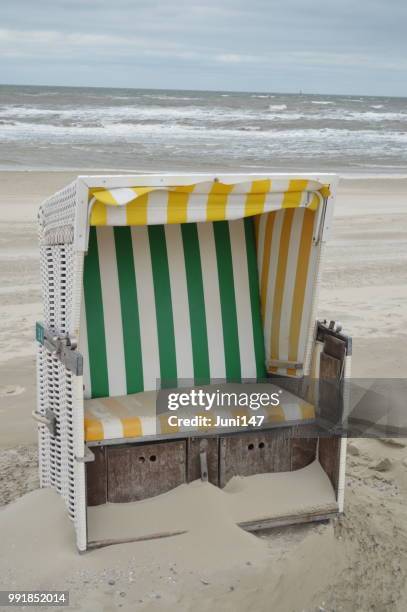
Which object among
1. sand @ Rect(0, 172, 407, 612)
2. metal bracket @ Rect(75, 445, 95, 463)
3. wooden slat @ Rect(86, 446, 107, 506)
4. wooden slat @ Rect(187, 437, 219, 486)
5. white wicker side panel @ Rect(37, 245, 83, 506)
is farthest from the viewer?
wooden slat @ Rect(187, 437, 219, 486)

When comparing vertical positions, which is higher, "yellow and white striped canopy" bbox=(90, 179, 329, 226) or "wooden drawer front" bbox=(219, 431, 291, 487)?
"yellow and white striped canopy" bbox=(90, 179, 329, 226)

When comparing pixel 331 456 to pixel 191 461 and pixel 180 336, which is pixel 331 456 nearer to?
pixel 191 461

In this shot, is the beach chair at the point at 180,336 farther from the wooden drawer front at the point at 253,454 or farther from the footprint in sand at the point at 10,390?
the footprint in sand at the point at 10,390

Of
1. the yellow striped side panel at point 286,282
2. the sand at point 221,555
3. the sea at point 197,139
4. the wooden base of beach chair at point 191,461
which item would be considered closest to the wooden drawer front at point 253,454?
the wooden base of beach chair at point 191,461

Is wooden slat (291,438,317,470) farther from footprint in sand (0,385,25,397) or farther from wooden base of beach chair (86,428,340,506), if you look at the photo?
footprint in sand (0,385,25,397)

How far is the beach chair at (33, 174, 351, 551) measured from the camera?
12.8 feet

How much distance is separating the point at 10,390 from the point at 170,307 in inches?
82.9

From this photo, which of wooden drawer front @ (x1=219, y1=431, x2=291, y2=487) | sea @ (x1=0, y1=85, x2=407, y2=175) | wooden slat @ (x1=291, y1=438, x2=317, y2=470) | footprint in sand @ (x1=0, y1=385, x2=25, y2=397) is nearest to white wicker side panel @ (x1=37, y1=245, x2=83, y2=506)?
wooden drawer front @ (x1=219, y1=431, x2=291, y2=487)

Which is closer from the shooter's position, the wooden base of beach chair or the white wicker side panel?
the white wicker side panel

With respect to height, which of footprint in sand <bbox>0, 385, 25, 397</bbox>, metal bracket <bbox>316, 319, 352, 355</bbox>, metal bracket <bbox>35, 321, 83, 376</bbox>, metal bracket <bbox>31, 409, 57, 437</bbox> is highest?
metal bracket <bbox>35, 321, 83, 376</bbox>

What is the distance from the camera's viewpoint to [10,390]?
632cm

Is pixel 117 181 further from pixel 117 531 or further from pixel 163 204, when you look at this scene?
pixel 117 531

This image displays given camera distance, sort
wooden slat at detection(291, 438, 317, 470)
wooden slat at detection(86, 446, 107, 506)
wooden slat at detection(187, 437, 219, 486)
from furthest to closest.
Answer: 1. wooden slat at detection(291, 438, 317, 470)
2. wooden slat at detection(187, 437, 219, 486)
3. wooden slat at detection(86, 446, 107, 506)

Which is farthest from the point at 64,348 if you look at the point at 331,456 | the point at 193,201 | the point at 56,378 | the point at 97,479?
the point at 331,456
